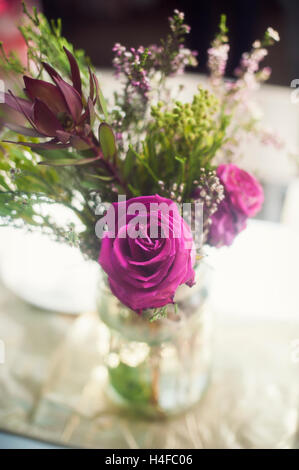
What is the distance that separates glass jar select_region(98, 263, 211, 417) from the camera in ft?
2.43

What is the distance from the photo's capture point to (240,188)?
0.62 meters

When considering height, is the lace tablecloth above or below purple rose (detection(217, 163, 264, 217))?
below

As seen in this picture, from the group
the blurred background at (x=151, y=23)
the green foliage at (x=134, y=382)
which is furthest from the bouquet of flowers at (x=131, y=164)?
the blurred background at (x=151, y=23)

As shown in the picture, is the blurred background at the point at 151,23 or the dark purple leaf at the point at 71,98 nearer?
the dark purple leaf at the point at 71,98

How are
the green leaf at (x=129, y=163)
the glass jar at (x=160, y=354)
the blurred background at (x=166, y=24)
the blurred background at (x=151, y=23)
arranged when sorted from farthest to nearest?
the blurred background at (x=151, y=23) < the blurred background at (x=166, y=24) < the glass jar at (x=160, y=354) < the green leaf at (x=129, y=163)

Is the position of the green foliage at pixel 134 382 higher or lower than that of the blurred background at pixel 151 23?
lower

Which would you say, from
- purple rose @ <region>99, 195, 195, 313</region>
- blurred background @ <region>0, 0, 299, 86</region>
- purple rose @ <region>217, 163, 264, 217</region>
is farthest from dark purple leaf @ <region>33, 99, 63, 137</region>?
blurred background @ <region>0, 0, 299, 86</region>

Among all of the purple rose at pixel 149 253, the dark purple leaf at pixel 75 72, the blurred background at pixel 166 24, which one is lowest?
the purple rose at pixel 149 253

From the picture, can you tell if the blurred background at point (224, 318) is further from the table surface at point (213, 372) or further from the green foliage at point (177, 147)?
the green foliage at point (177, 147)

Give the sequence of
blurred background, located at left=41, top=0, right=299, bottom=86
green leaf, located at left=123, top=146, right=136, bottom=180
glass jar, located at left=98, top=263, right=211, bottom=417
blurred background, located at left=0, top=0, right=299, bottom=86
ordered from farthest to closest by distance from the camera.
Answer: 1. blurred background, located at left=41, top=0, right=299, bottom=86
2. blurred background, located at left=0, top=0, right=299, bottom=86
3. glass jar, located at left=98, top=263, right=211, bottom=417
4. green leaf, located at left=123, top=146, right=136, bottom=180

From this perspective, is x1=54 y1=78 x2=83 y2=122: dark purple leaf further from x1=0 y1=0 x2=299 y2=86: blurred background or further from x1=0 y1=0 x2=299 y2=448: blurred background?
x1=0 y1=0 x2=299 y2=86: blurred background

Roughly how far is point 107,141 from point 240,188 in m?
0.19

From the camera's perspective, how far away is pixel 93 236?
0.65 meters

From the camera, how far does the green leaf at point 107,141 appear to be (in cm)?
54
